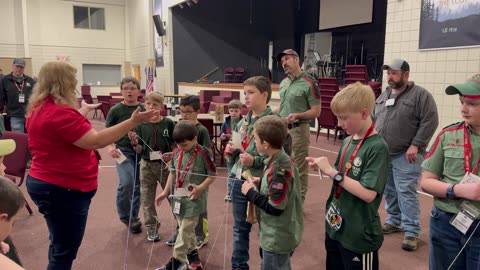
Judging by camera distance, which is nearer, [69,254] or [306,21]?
[69,254]

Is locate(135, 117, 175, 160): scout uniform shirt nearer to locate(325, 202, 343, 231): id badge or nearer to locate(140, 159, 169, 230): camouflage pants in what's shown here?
locate(140, 159, 169, 230): camouflage pants

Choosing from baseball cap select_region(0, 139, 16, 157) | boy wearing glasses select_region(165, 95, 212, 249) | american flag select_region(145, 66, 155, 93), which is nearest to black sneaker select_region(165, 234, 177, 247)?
boy wearing glasses select_region(165, 95, 212, 249)

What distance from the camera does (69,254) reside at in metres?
2.10

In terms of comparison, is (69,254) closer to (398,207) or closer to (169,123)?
(169,123)

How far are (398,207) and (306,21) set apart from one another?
13.7 meters

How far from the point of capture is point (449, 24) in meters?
5.23

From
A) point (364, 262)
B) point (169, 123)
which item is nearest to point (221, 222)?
point (169, 123)

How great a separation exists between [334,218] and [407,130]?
163 cm

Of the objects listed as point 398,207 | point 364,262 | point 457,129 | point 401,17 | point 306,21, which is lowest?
point 398,207

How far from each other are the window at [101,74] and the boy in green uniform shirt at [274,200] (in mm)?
18703

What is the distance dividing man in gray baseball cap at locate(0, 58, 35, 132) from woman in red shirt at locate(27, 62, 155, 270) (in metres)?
4.33

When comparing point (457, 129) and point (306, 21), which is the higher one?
point (306, 21)

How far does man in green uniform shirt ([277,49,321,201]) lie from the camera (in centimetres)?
360

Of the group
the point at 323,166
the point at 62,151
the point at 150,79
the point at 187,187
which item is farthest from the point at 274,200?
the point at 150,79
